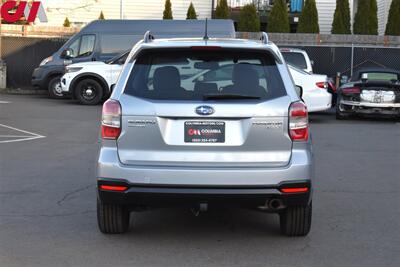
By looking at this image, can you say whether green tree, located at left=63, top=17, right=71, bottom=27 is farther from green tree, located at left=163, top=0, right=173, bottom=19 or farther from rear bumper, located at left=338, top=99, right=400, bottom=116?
rear bumper, located at left=338, top=99, right=400, bottom=116

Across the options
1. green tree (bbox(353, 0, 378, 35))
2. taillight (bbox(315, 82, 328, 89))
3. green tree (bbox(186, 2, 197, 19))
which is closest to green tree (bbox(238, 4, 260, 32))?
green tree (bbox(186, 2, 197, 19))

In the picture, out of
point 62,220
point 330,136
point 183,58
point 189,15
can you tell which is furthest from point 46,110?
point 189,15

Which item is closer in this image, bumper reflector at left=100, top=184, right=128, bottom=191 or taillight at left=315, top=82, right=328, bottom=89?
bumper reflector at left=100, top=184, right=128, bottom=191

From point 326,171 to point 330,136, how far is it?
408 centimetres

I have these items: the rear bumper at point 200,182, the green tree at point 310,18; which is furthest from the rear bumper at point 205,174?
the green tree at point 310,18

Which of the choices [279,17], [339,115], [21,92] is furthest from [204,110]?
[279,17]

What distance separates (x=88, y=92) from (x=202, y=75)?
45.5 ft

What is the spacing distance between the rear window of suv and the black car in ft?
34.7

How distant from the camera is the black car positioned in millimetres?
15312

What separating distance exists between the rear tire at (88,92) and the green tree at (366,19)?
1454 centimetres

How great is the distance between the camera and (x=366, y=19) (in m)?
28.5

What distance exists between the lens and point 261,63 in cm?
537

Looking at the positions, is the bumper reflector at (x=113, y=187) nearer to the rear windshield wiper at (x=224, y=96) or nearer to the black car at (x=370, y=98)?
the rear windshield wiper at (x=224, y=96)

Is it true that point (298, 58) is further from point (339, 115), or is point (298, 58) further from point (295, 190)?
point (295, 190)
